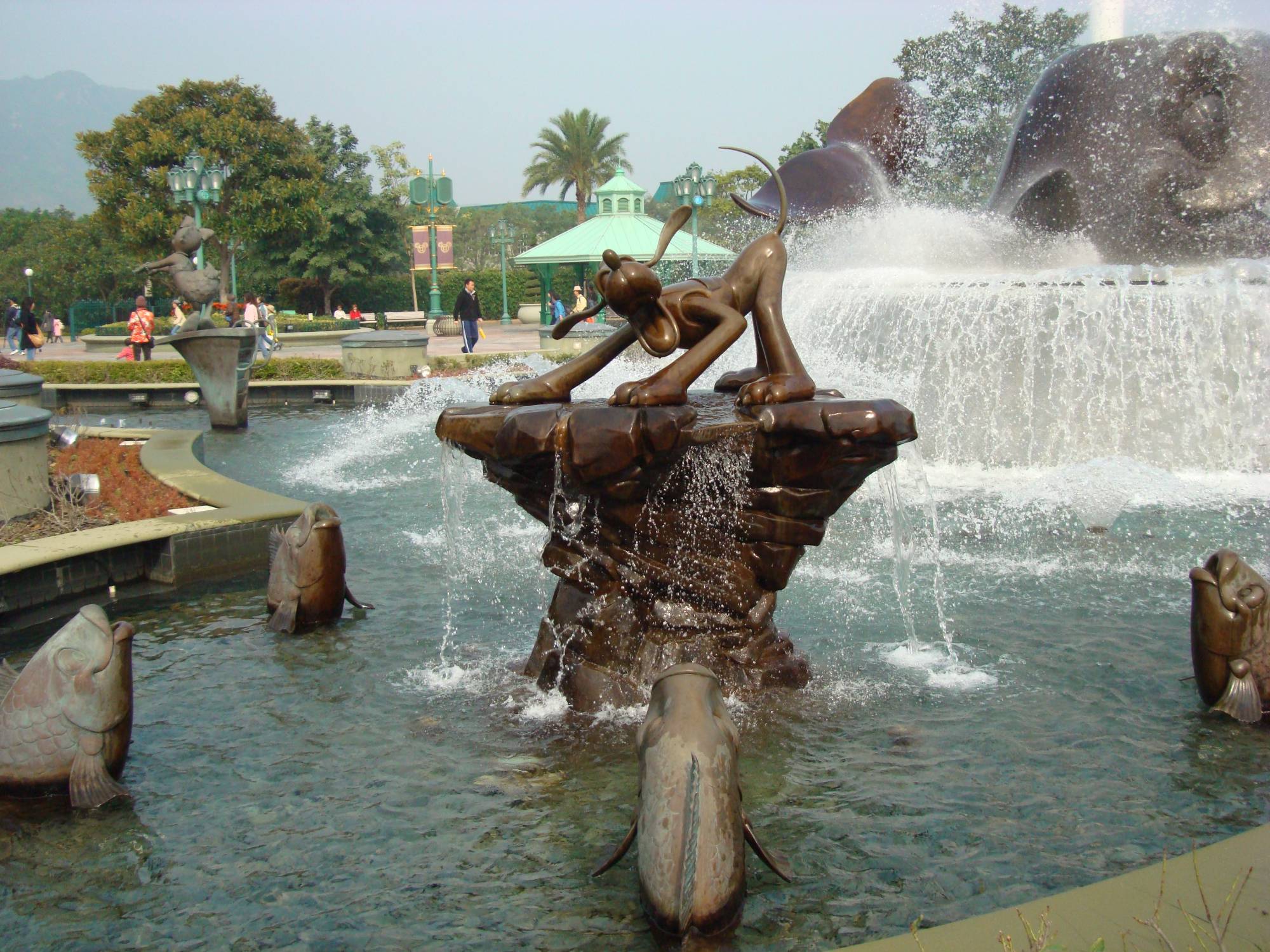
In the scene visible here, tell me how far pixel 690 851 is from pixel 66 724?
2.47 metres

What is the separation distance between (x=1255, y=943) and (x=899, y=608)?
374 cm

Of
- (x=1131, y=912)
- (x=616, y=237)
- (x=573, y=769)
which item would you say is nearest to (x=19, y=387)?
(x=573, y=769)

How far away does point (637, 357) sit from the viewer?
16406 millimetres

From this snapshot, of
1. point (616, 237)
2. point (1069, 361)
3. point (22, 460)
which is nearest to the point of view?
point (22, 460)

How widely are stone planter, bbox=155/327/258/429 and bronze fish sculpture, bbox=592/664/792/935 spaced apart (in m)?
11.9

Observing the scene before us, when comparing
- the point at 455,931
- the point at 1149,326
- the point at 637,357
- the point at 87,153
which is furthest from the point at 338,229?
the point at 455,931

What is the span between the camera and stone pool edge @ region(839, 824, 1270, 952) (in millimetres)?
2627

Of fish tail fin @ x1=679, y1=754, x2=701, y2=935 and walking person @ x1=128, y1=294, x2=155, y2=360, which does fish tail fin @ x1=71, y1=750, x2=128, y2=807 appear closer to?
fish tail fin @ x1=679, y1=754, x2=701, y2=935

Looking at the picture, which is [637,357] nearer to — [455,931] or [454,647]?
[454,647]

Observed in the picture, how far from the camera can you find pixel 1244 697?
4.50 meters

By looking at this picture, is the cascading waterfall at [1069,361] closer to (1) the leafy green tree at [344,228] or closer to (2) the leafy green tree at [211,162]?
(2) the leafy green tree at [211,162]

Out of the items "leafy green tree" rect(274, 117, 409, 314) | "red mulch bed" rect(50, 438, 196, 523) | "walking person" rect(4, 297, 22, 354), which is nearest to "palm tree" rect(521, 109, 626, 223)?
"leafy green tree" rect(274, 117, 409, 314)

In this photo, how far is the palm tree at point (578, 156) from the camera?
50.8 m

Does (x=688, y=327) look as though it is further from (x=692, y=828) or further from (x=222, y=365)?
(x=222, y=365)
